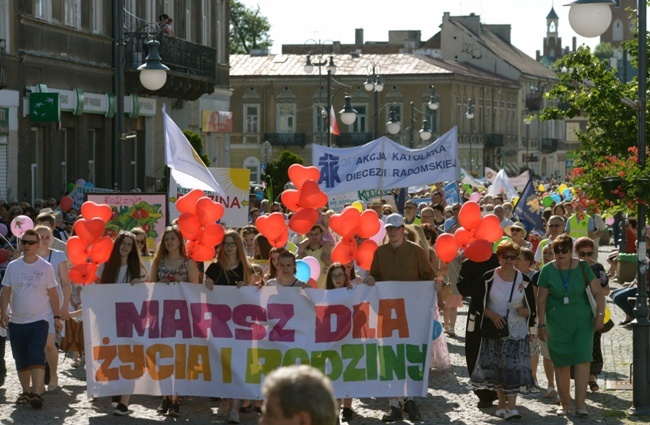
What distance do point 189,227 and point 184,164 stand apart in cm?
318

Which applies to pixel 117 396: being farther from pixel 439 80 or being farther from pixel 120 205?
pixel 439 80

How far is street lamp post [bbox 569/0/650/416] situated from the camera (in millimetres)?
13406

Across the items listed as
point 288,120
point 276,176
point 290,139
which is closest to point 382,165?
point 276,176

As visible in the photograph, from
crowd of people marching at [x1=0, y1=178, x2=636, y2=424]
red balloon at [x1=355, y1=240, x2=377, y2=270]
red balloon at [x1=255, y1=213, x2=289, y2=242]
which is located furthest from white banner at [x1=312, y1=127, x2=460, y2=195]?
crowd of people marching at [x1=0, y1=178, x2=636, y2=424]

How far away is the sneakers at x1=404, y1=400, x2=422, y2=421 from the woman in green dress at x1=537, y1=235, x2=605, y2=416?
1.22m

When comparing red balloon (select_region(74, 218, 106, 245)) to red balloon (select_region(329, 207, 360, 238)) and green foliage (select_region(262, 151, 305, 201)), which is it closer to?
red balloon (select_region(329, 207, 360, 238))

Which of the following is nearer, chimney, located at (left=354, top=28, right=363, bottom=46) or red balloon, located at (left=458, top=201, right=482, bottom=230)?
red balloon, located at (left=458, top=201, right=482, bottom=230)

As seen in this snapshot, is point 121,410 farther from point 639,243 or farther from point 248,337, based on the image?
point 639,243

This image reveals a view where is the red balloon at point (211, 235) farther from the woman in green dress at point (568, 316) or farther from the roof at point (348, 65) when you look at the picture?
the roof at point (348, 65)

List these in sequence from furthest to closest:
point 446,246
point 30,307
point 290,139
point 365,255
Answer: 1. point 290,139
2. point 365,255
3. point 446,246
4. point 30,307

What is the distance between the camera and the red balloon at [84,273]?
45.6 feet

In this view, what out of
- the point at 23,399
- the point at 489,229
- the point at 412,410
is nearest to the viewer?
the point at 412,410

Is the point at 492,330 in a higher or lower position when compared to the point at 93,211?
lower

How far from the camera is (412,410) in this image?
13016 millimetres
